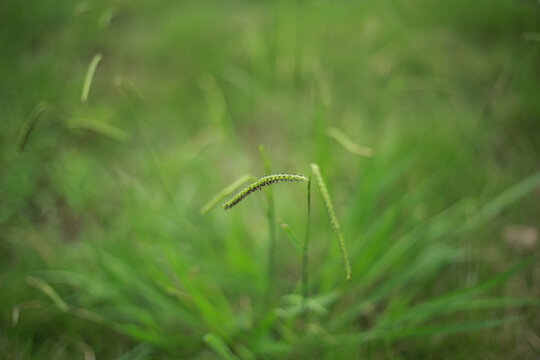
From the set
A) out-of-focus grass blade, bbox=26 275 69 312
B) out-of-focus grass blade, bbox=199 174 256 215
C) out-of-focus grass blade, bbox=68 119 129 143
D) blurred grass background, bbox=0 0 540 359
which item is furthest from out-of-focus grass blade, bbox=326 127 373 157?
out-of-focus grass blade, bbox=26 275 69 312

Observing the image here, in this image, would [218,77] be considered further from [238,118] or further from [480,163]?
[480,163]

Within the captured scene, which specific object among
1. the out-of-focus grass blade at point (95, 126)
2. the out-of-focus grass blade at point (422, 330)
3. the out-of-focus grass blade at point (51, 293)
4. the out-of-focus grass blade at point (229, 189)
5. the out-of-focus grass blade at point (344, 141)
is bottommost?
the out-of-focus grass blade at point (51, 293)

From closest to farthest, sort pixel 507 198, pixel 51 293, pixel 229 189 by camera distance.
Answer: pixel 229 189
pixel 51 293
pixel 507 198

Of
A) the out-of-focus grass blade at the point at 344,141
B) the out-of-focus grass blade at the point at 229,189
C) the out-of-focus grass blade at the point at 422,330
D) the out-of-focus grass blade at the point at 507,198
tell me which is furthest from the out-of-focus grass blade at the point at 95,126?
the out-of-focus grass blade at the point at 507,198

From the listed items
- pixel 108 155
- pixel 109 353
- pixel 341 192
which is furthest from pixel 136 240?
pixel 341 192

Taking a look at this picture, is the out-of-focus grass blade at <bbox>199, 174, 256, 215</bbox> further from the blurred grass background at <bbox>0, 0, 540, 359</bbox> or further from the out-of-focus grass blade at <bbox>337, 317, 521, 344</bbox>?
the out-of-focus grass blade at <bbox>337, 317, 521, 344</bbox>

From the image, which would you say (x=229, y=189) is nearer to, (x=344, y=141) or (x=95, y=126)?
(x=344, y=141)

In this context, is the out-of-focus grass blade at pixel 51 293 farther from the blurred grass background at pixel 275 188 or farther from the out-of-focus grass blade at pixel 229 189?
the out-of-focus grass blade at pixel 229 189

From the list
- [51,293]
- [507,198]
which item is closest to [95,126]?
[51,293]

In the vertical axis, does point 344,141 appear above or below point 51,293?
above
